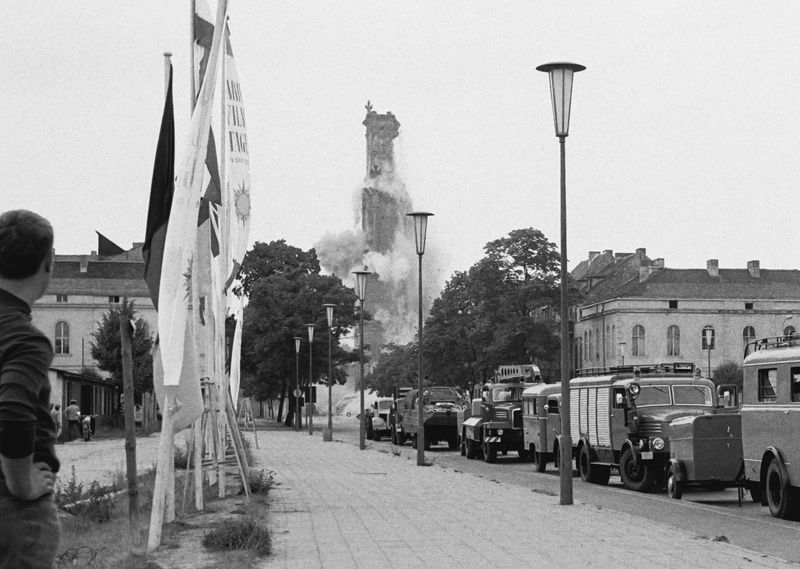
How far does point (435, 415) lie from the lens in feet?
163

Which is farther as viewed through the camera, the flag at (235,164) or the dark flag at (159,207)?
the flag at (235,164)

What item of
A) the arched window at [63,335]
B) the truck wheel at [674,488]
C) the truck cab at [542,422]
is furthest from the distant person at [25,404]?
the arched window at [63,335]

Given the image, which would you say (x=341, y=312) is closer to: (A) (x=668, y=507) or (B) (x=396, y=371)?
(B) (x=396, y=371)

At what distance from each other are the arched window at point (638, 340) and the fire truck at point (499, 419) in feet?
184

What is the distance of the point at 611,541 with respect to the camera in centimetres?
1355

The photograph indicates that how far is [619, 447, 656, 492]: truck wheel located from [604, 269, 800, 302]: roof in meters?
75.0

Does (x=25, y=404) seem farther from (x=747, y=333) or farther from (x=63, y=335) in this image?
(x=63, y=335)

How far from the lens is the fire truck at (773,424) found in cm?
1814

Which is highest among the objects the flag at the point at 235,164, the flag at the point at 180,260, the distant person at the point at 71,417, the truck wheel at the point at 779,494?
the flag at the point at 235,164

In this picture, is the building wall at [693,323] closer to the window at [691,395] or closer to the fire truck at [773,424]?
the window at [691,395]

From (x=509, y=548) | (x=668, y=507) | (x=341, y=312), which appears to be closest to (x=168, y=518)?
(x=509, y=548)

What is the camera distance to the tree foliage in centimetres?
7694

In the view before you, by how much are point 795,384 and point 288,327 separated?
64.2m

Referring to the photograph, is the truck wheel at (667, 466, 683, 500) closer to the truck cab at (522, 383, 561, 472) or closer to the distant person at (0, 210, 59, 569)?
the truck cab at (522, 383, 561, 472)
